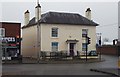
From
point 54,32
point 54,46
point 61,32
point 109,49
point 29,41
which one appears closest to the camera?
point 54,46

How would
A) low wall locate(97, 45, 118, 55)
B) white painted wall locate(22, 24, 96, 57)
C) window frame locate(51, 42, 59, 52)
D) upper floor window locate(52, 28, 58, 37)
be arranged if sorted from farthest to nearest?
low wall locate(97, 45, 118, 55) < upper floor window locate(52, 28, 58, 37) < window frame locate(51, 42, 59, 52) < white painted wall locate(22, 24, 96, 57)

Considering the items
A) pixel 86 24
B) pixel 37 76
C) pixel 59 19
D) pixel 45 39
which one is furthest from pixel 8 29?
pixel 37 76

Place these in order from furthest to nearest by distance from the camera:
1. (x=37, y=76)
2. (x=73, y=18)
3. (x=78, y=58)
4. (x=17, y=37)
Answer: (x=73, y=18) < (x=78, y=58) < (x=17, y=37) < (x=37, y=76)

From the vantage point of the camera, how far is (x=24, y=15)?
56344 millimetres

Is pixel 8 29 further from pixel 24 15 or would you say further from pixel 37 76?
pixel 37 76

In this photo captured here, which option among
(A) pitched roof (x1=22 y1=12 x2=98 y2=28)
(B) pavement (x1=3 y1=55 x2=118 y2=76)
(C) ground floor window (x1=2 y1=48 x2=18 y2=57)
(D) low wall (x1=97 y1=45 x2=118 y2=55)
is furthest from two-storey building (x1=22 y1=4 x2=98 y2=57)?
(D) low wall (x1=97 y1=45 x2=118 y2=55)

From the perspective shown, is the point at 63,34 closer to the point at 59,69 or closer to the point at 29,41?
the point at 29,41

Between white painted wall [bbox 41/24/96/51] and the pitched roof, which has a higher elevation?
the pitched roof

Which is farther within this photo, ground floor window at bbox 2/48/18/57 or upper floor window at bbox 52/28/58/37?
upper floor window at bbox 52/28/58/37

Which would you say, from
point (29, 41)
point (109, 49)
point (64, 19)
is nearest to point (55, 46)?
point (64, 19)

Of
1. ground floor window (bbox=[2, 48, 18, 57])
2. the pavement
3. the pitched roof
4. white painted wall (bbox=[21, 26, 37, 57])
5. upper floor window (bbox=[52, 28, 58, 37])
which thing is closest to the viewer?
the pavement

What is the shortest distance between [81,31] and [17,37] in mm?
11334

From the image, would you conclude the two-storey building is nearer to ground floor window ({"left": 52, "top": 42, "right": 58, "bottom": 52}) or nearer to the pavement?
ground floor window ({"left": 52, "top": 42, "right": 58, "bottom": 52})

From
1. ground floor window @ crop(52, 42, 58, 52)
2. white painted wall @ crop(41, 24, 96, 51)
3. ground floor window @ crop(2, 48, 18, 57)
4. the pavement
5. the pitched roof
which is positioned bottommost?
the pavement
